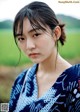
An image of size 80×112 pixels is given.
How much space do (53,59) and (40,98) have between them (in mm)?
125

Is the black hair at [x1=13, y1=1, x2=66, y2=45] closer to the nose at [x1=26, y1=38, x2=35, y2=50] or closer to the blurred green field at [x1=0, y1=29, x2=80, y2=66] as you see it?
the nose at [x1=26, y1=38, x2=35, y2=50]

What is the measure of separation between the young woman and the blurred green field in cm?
41

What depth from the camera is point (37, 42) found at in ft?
2.21

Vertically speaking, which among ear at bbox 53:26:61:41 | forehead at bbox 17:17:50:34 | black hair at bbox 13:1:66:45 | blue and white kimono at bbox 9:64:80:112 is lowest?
blue and white kimono at bbox 9:64:80:112

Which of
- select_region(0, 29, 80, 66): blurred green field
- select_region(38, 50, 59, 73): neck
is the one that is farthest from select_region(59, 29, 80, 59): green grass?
select_region(38, 50, 59, 73): neck

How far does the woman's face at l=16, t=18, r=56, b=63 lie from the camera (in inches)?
26.2

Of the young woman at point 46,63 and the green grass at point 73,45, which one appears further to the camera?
the green grass at point 73,45

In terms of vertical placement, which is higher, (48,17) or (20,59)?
(48,17)

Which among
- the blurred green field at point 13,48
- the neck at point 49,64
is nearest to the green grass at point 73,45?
the blurred green field at point 13,48

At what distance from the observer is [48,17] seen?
69 cm

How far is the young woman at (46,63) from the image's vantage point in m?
0.65

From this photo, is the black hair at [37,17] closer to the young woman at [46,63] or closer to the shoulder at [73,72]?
the young woman at [46,63]

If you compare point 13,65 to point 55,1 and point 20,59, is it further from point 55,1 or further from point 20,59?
point 55,1

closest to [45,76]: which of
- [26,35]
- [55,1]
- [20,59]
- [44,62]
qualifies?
[44,62]
